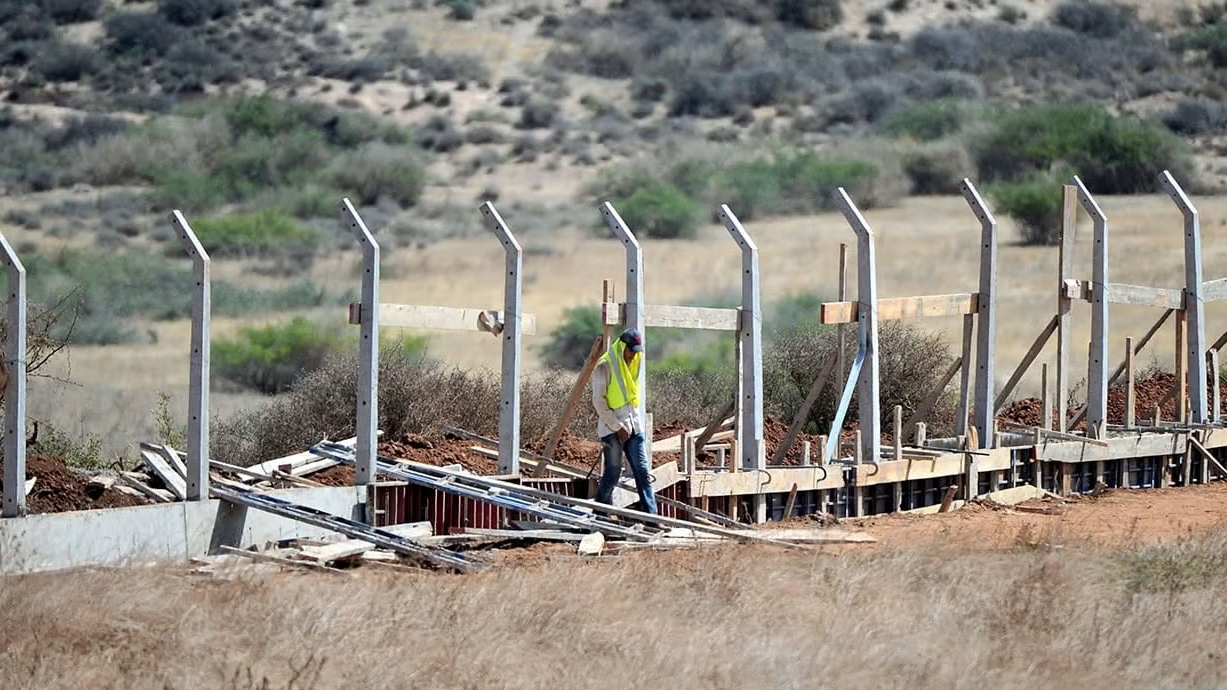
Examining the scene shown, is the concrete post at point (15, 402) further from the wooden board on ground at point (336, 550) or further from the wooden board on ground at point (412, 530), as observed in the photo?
the wooden board on ground at point (412, 530)

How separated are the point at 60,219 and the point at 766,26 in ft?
94.6

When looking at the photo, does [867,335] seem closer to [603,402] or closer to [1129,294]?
[603,402]

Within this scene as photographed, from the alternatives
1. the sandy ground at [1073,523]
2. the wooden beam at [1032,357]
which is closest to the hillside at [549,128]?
the wooden beam at [1032,357]

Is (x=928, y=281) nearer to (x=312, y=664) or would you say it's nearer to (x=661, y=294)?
(x=661, y=294)

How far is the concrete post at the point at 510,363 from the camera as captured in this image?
15641mm

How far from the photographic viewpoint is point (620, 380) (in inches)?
598

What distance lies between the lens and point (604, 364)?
15297 millimetres

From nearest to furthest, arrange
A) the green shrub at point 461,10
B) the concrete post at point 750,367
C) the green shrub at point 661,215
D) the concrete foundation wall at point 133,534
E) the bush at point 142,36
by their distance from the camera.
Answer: the concrete foundation wall at point 133,534 → the concrete post at point 750,367 → the green shrub at point 661,215 → the bush at point 142,36 → the green shrub at point 461,10

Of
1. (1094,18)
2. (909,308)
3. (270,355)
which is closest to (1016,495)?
(909,308)

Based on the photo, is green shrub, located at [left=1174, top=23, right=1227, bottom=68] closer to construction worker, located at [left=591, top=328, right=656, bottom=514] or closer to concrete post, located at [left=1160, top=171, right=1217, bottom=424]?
concrete post, located at [left=1160, top=171, right=1217, bottom=424]

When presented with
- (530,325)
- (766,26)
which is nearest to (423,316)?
(530,325)

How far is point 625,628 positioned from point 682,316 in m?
5.93

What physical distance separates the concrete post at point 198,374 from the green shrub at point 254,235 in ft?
137

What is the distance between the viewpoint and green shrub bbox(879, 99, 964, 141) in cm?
6656
